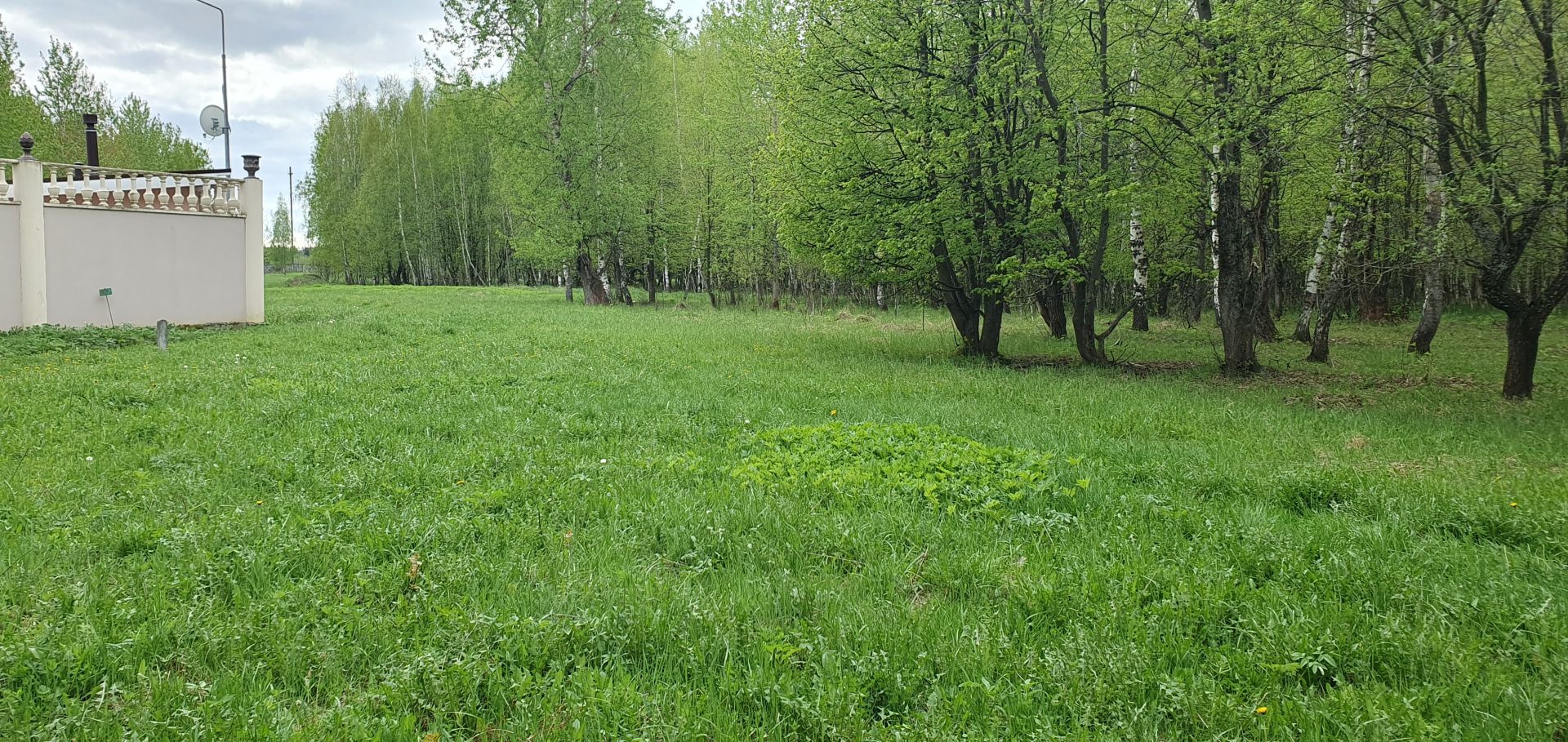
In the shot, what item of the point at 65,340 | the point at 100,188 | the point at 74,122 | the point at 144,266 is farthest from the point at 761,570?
the point at 74,122

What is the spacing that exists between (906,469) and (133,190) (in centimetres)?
1765

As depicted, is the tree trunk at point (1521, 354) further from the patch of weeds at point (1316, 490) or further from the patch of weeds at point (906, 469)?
the patch of weeds at point (906, 469)

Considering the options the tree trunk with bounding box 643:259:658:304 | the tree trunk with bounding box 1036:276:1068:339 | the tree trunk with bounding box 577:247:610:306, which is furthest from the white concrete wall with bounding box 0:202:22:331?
the tree trunk with bounding box 643:259:658:304

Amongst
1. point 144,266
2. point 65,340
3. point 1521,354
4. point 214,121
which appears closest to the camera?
point 1521,354

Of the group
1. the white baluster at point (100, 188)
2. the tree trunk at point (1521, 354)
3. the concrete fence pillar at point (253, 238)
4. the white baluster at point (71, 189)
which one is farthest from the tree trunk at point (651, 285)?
the tree trunk at point (1521, 354)

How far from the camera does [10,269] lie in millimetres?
13906

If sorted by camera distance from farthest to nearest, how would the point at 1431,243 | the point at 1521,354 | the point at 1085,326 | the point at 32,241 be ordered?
the point at 1085,326, the point at 32,241, the point at 1521,354, the point at 1431,243

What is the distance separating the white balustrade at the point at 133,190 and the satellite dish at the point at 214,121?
3.50 meters

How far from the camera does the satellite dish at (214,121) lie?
18.9 metres

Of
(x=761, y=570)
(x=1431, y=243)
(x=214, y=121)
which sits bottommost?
(x=761, y=570)

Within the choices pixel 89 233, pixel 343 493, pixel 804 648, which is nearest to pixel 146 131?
pixel 89 233

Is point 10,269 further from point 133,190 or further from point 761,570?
point 761,570

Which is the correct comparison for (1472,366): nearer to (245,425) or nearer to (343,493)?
(343,493)

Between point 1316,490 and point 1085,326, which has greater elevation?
point 1085,326
